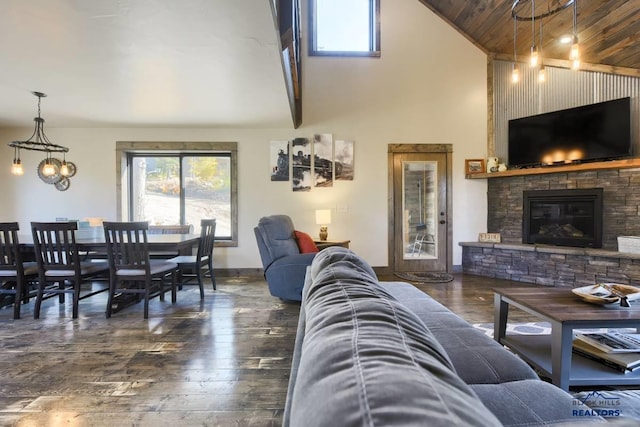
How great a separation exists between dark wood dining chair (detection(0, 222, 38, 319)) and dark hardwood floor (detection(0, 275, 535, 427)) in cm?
22

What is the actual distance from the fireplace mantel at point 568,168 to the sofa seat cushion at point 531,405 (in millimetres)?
3896

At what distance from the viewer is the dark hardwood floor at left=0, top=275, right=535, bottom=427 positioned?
1560 mm

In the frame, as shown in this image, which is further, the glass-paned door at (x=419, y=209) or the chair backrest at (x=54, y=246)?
the glass-paned door at (x=419, y=209)

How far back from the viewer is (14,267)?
9.52ft

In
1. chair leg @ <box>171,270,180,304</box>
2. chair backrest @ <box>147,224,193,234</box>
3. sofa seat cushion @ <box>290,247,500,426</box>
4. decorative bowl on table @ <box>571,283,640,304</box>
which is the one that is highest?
sofa seat cushion @ <box>290,247,500,426</box>

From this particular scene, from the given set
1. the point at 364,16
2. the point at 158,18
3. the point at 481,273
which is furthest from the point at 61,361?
the point at 364,16

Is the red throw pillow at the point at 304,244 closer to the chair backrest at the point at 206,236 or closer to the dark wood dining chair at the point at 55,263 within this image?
the chair backrest at the point at 206,236

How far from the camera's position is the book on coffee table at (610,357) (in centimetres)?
148

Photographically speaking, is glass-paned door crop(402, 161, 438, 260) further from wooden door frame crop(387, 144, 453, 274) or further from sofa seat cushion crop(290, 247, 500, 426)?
sofa seat cushion crop(290, 247, 500, 426)

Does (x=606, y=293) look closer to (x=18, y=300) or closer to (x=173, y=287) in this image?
(x=173, y=287)

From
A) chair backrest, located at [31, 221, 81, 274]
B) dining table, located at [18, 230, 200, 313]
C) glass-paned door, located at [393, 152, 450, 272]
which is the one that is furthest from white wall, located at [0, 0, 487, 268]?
chair backrest, located at [31, 221, 81, 274]

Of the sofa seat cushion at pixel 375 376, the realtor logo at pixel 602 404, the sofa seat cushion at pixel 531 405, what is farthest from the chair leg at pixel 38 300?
the realtor logo at pixel 602 404

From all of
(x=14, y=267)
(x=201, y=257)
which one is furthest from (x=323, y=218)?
(x=14, y=267)

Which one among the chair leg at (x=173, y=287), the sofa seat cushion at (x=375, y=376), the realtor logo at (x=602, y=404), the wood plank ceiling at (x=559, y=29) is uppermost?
the wood plank ceiling at (x=559, y=29)
